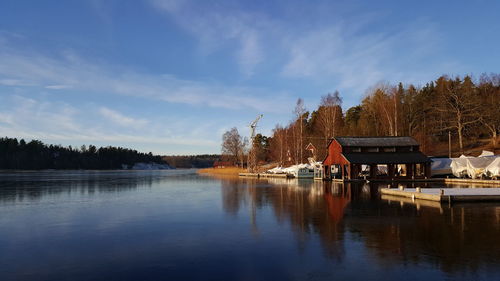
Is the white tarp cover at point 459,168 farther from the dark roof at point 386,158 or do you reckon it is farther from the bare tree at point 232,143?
the bare tree at point 232,143

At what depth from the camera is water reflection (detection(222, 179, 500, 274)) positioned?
1109 centimetres

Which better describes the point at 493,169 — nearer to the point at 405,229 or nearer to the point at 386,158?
the point at 386,158

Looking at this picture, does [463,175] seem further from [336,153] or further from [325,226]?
[325,226]

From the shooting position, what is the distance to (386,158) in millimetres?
48531

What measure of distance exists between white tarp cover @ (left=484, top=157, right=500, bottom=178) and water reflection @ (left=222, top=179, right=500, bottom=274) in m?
23.4

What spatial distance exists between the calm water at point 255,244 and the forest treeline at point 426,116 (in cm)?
4743

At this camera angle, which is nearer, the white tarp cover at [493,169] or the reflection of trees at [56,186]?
the reflection of trees at [56,186]

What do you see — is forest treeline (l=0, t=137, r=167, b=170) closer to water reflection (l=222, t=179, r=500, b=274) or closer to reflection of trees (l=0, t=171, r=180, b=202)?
reflection of trees (l=0, t=171, r=180, b=202)

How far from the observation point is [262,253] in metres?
11.9

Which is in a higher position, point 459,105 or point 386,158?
point 459,105

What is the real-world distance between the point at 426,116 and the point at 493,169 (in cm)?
4563

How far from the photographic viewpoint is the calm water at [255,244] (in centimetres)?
992

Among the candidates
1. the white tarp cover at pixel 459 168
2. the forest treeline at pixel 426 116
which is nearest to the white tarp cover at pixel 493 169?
the white tarp cover at pixel 459 168

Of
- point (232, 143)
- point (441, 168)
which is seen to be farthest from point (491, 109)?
point (232, 143)
